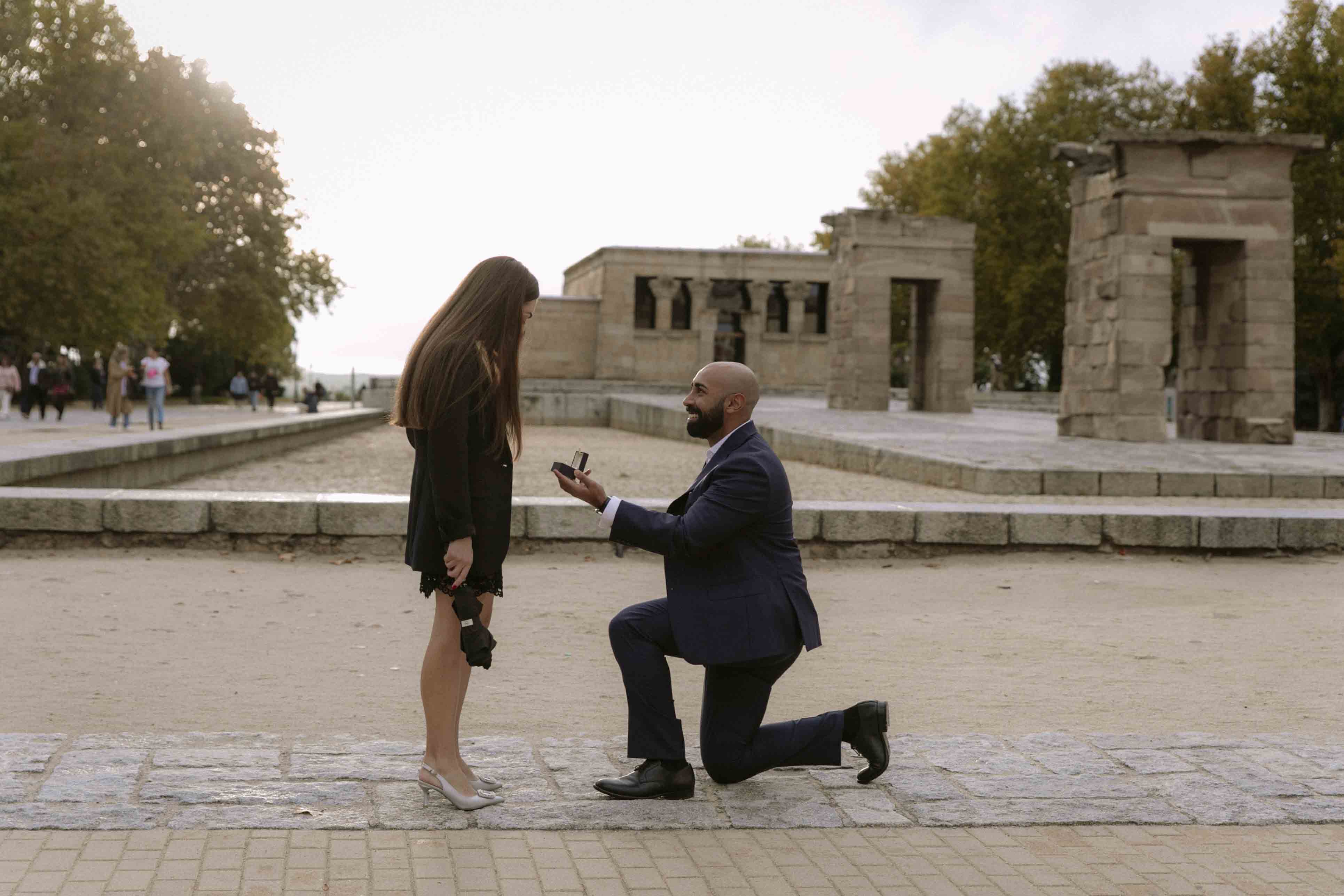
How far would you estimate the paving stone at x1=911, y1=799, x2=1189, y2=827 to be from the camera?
4781 millimetres

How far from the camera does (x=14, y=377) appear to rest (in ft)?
112

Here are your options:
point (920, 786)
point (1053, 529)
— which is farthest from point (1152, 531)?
point (920, 786)

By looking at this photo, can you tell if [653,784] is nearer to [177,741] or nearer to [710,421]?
[710,421]

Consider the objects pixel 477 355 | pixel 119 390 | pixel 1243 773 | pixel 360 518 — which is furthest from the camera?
pixel 119 390

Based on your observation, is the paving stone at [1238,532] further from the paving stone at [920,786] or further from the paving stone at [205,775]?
the paving stone at [205,775]

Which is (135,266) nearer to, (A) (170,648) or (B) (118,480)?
(B) (118,480)

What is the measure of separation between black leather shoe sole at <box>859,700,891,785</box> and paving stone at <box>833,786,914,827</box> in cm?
8

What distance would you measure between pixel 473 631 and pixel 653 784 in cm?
82

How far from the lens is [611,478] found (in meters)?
19.4

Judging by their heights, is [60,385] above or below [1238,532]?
above

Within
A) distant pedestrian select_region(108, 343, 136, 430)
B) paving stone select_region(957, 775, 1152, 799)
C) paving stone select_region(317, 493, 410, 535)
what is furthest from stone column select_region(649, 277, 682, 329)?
paving stone select_region(957, 775, 1152, 799)

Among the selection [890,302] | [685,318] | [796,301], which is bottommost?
[890,302]

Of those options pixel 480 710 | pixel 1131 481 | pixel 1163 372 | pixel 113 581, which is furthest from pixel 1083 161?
pixel 480 710

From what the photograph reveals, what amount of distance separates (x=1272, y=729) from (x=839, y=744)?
7.27 ft
